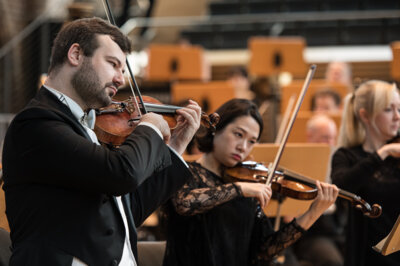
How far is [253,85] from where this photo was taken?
736 cm

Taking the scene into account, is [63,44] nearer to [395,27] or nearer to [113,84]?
[113,84]

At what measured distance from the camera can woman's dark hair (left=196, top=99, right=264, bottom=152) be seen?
2.46 meters

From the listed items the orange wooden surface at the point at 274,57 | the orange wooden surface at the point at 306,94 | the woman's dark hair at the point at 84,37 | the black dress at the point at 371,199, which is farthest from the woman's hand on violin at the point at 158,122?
the orange wooden surface at the point at 274,57

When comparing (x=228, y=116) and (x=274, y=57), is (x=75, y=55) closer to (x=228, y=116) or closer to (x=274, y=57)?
(x=228, y=116)

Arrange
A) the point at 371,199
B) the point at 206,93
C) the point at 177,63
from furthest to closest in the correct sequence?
the point at 177,63
the point at 206,93
the point at 371,199

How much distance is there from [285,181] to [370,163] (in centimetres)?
39

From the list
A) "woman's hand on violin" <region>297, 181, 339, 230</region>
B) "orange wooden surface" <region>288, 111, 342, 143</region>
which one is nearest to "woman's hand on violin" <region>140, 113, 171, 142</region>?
"woman's hand on violin" <region>297, 181, 339, 230</region>

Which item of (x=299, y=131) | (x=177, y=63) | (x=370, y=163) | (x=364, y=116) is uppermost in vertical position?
(x=364, y=116)

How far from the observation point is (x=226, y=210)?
93.6 inches

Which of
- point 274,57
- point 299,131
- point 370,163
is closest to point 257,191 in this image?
point 370,163

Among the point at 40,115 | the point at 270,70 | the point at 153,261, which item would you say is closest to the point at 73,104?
the point at 40,115

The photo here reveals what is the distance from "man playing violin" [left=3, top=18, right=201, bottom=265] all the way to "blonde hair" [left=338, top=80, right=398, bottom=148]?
4.26ft

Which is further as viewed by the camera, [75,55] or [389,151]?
[389,151]

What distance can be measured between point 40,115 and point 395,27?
815 cm
